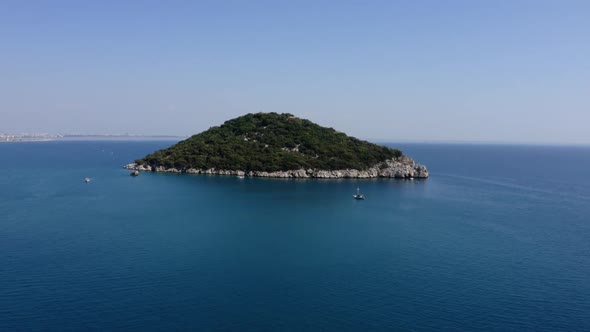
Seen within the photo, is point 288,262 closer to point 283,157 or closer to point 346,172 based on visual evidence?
point 346,172

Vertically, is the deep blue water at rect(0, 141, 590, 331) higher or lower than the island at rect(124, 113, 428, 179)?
lower

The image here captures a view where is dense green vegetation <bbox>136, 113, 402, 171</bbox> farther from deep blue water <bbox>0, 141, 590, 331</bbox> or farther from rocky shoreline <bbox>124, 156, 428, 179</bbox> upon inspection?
deep blue water <bbox>0, 141, 590, 331</bbox>

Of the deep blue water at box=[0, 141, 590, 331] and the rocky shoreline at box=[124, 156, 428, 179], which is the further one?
the rocky shoreline at box=[124, 156, 428, 179]

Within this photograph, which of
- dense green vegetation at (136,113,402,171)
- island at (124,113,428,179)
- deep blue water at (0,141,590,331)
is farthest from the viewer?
dense green vegetation at (136,113,402,171)

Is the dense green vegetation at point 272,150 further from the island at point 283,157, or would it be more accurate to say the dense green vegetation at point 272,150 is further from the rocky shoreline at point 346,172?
the rocky shoreline at point 346,172

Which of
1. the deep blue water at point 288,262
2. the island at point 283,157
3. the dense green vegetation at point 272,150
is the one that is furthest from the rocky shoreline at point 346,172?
the deep blue water at point 288,262

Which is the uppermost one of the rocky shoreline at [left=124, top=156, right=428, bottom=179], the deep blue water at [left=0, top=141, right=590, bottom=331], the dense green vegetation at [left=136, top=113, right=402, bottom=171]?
the dense green vegetation at [left=136, top=113, right=402, bottom=171]

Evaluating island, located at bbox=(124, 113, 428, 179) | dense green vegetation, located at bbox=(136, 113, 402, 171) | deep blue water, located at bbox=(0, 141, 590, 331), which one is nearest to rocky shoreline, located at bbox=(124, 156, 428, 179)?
island, located at bbox=(124, 113, 428, 179)

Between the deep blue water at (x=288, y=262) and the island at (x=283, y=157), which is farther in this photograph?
the island at (x=283, y=157)

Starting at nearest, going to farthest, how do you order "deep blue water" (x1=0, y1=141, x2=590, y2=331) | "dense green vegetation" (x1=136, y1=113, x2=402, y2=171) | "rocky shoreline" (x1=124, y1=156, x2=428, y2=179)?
"deep blue water" (x1=0, y1=141, x2=590, y2=331)
"rocky shoreline" (x1=124, y1=156, x2=428, y2=179)
"dense green vegetation" (x1=136, y1=113, x2=402, y2=171)
